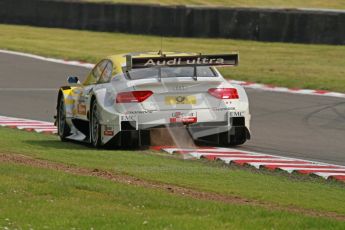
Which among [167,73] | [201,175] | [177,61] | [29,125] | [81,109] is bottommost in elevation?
[29,125]

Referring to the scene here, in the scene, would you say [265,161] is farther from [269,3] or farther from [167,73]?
[269,3]

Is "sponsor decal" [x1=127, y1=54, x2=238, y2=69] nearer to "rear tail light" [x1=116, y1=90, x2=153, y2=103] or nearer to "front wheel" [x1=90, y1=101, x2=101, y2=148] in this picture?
"rear tail light" [x1=116, y1=90, x2=153, y2=103]

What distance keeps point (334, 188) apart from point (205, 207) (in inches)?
102

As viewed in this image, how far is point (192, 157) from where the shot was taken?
1390 centimetres

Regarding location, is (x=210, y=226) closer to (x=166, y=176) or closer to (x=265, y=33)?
(x=166, y=176)

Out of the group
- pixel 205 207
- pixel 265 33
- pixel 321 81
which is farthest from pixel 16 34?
pixel 205 207

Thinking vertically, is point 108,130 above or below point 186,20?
below

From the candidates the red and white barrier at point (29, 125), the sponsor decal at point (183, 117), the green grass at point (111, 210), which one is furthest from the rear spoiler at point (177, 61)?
the red and white barrier at point (29, 125)

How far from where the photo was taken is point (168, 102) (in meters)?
14.6

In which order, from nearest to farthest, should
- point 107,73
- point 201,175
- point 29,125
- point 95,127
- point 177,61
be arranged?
1. point 201,175
2. point 177,61
3. point 95,127
4. point 107,73
5. point 29,125

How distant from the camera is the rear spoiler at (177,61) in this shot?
14219 mm

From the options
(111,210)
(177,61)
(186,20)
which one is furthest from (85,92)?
(186,20)

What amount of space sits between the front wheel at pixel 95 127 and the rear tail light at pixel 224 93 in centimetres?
151

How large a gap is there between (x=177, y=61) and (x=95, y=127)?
148 centimetres
